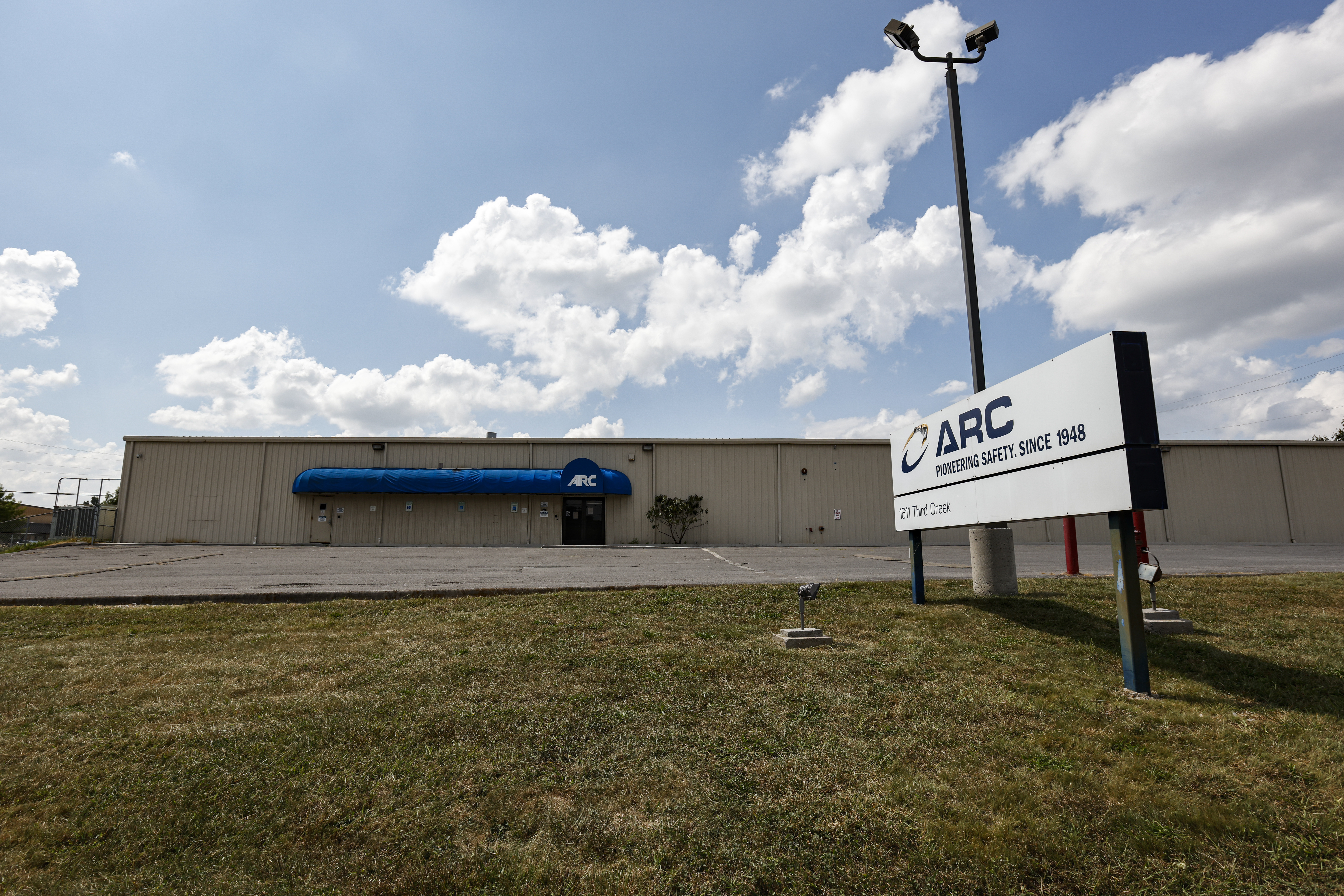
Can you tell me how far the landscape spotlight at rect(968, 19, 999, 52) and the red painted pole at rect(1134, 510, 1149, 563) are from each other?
5957 mm

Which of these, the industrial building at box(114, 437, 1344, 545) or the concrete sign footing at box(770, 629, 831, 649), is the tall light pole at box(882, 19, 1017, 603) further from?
the industrial building at box(114, 437, 1344, 545)

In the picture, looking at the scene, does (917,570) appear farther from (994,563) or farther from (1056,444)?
(1056,444)

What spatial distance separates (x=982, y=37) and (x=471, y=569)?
11984 millimetres

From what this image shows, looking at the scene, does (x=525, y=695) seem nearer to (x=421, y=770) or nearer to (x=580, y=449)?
(x=421, y=770)

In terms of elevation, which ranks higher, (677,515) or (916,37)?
(916,37)

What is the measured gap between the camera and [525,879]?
2.60 metres

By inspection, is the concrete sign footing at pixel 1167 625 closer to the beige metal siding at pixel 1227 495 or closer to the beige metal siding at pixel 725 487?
the beige metal siding at pixel 725 487

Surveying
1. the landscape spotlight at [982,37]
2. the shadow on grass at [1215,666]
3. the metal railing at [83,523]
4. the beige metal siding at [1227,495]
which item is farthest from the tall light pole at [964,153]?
the metal railing at [83,523]

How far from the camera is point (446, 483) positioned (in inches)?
1040

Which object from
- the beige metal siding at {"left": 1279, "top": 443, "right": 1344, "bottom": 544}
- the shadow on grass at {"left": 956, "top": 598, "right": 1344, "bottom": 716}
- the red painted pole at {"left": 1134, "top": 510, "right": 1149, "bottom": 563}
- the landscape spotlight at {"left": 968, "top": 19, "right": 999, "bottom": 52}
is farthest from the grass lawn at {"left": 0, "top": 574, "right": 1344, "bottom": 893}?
the beige metal siding at {"left": 1279, "top": 443, "right": 1344, "bottom": 544}

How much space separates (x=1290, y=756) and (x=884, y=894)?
2386 mm

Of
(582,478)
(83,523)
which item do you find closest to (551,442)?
(582,478)

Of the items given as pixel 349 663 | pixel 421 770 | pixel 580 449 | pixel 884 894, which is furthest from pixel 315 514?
pixel 884 894

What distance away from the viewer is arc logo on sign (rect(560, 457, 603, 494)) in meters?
26.4
